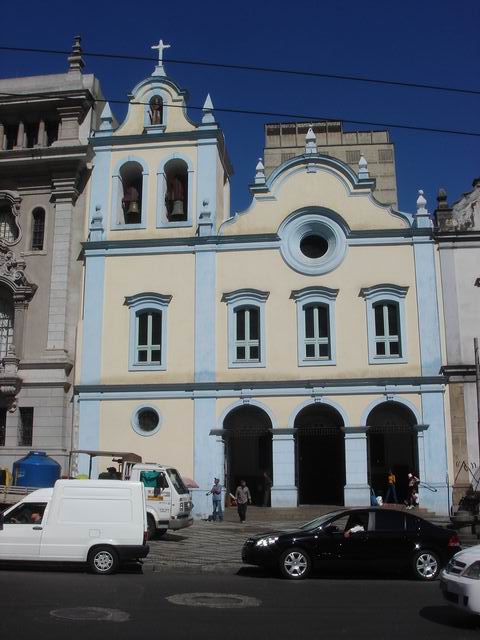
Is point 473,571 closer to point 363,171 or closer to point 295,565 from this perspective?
point 295,565

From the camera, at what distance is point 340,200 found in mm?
29250

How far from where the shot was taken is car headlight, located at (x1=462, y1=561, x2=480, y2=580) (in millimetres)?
9738

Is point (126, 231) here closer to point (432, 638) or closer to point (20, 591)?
point (20, 591)

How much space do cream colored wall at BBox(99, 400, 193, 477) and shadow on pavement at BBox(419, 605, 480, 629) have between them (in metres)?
17.1

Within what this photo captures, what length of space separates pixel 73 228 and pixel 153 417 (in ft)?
28.5

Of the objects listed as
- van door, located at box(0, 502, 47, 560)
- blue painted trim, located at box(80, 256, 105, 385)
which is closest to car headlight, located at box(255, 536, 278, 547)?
van door, located at box(0, 502, 47, 560)

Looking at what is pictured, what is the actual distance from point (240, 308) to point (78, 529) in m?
15.0

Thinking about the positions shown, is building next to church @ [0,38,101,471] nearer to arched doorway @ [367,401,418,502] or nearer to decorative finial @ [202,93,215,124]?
decorative finial @ [202,93,215,124]

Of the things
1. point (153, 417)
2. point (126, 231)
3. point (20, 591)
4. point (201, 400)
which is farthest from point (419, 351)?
point (20, 591)

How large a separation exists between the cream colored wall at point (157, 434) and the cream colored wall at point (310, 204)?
7558mm

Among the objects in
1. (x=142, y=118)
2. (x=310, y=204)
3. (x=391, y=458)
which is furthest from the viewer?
(x=391, y=458)

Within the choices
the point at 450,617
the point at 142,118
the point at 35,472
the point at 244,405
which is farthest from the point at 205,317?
the point at 450,617

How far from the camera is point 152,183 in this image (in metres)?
30.7

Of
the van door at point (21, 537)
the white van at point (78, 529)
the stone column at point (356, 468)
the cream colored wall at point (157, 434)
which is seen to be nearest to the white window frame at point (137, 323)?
the cream colored wall at point (157, 434)
